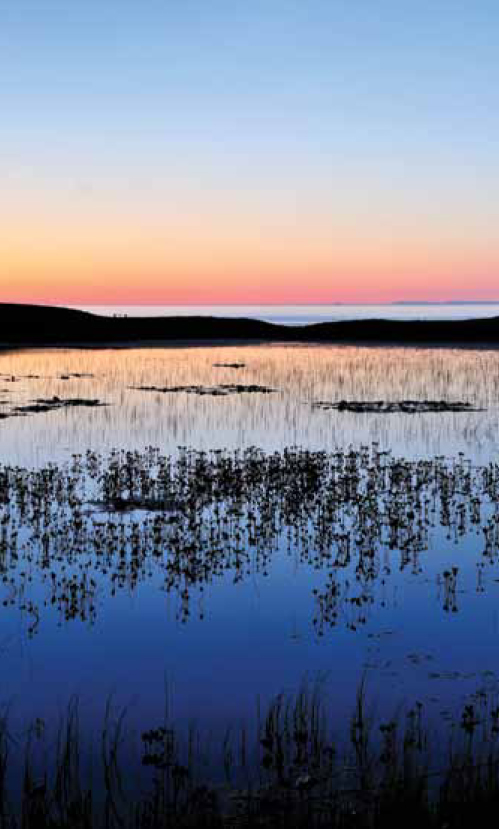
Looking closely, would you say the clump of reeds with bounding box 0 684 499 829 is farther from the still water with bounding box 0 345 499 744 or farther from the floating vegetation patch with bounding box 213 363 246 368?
the floating vegetation patch with bounding box 213 363 246 368

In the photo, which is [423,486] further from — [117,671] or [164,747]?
[164,747]

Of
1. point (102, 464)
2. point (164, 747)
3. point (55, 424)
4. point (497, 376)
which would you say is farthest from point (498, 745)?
point (497, 376)

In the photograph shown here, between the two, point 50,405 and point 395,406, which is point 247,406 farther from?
point 50,405

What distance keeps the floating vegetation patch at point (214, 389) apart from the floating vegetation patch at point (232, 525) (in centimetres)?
2251

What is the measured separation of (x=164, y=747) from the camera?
870cm

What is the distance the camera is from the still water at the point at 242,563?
35.0 feet

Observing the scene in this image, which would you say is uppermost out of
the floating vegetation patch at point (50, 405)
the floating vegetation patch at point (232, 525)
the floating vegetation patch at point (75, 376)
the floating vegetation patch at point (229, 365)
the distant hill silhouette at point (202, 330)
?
the distant hill silhouette at point (202, 330)

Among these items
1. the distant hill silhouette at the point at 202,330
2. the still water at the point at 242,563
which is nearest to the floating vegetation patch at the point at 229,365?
the still water at the point at 242,563

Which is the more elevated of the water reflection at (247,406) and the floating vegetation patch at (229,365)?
the floating vegetation patch at (229,365)

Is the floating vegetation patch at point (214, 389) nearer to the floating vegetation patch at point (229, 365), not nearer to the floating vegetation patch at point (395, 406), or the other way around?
the floating vegetation patch at point (395, 406)

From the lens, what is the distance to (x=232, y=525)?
18922mm

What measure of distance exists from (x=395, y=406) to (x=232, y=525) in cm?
2550

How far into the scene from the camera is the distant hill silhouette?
424ft

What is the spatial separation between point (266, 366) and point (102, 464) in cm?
4883
